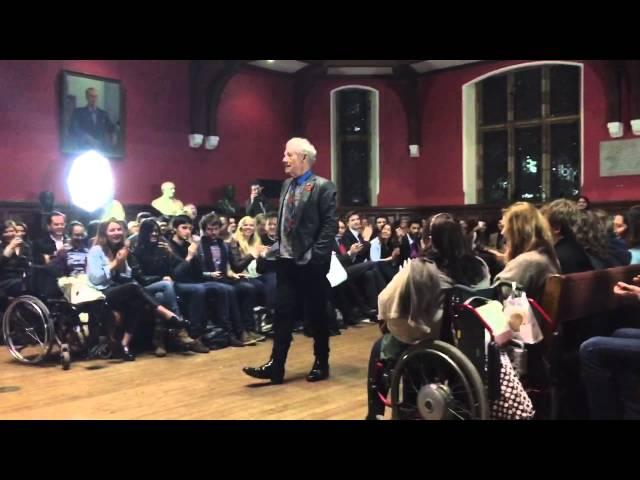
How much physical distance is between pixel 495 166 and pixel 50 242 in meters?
6.82

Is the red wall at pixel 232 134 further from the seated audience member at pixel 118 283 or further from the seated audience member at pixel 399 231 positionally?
the seated audience member at pixel 118 283

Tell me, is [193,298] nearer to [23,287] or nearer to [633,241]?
[23,287]

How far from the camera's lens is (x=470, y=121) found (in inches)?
391

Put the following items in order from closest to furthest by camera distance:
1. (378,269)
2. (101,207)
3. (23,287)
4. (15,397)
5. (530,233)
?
(530,233) → (15,397) → (23,287) → (378,269) → (101,207)

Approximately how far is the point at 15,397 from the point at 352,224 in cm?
397

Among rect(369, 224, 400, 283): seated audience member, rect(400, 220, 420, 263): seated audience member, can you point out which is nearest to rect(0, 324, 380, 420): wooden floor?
rect(369, 224, 400, 283): seated audience member

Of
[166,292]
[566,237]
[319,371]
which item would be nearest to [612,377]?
[566,237]

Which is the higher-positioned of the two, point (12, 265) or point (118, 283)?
point (12, 265)

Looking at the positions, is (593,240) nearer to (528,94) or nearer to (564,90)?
(564,90)

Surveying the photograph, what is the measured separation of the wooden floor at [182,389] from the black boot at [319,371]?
1.9 inches

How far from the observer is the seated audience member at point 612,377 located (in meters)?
2.67

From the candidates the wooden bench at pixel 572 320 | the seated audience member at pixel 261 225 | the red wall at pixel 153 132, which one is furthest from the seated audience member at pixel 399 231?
the wooden bench at pixel 572 320

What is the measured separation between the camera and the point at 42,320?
442cm

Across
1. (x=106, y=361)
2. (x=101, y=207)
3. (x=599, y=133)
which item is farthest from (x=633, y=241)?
(x=101, y=207)
